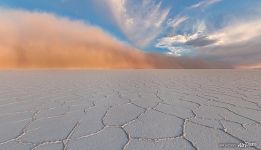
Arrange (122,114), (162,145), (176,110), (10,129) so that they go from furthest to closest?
(176,110)
(122,114)
(10,129)
(162,145)

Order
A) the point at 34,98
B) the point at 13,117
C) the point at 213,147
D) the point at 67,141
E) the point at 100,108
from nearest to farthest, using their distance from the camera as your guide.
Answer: the point at 213,147
the point at 67,141
the point at 13,117
the point at 100,108
the point at 34,98

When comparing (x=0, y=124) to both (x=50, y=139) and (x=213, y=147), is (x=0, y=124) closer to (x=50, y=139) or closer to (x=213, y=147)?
(x=50, y=139)

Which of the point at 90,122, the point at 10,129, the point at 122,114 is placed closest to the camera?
the point at 10,129

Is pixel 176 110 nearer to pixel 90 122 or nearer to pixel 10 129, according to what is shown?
pixel 90 122

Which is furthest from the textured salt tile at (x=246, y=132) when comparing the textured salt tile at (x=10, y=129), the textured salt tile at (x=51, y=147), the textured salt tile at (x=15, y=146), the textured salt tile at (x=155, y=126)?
the textured salt tile at (x=10, y=129)

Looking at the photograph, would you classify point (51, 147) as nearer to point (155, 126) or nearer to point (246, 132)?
point (155, 126)

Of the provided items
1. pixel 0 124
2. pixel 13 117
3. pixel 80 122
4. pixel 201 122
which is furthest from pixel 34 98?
pixel 201 122

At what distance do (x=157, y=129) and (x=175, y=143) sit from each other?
0.94 ft

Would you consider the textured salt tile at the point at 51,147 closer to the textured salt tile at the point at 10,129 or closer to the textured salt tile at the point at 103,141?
the textured salt tile at the point at 103,141

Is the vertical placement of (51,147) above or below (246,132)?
below

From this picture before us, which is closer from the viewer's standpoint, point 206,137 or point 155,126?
point 206,137

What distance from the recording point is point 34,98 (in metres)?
3.11

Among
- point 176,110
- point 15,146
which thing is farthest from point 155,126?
point 15,146

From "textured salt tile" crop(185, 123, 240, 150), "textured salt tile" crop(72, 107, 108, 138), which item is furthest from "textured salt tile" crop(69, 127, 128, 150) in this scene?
"textured salt tile" crop(185, 123, 240, 150)
